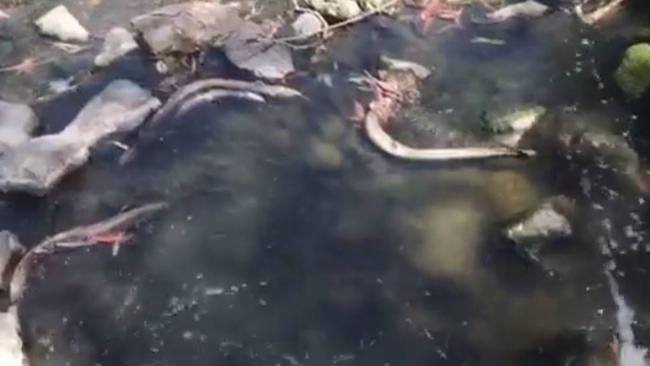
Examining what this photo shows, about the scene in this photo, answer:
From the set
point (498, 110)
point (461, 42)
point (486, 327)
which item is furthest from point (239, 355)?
point (461, 42)

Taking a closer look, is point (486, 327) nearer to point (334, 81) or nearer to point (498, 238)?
point (498, 238)

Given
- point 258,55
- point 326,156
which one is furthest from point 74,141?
point 326,156

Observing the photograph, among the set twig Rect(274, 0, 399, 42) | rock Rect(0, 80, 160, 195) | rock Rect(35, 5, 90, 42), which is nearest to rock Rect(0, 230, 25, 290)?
rock Rect(0, 80, 160, 195)

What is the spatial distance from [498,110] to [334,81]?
5.68ft

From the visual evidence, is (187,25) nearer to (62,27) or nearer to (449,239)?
(62,27)

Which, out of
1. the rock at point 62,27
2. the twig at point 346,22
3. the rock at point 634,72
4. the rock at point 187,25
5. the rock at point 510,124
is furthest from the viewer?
the rock at point 62,27

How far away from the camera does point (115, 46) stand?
35.4 ft

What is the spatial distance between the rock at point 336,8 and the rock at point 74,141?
2240 mm

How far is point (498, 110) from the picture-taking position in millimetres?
9859

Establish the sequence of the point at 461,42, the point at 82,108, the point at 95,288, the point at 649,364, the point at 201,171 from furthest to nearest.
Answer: the point at 461,42, the point at 82,108, the point at 201,171, the point at 95,288, the point at 649,364

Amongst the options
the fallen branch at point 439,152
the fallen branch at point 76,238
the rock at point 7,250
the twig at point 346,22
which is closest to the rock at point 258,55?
the twig at point 346,22

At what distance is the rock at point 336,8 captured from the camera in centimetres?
1113

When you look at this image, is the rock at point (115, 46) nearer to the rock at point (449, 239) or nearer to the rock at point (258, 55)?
the rock at point (258, 55)

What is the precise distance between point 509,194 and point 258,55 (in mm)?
3174
